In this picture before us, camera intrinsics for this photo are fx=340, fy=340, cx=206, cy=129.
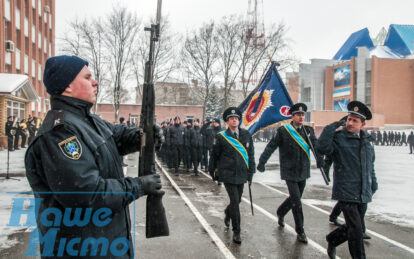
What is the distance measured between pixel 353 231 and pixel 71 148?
3509 millimetres

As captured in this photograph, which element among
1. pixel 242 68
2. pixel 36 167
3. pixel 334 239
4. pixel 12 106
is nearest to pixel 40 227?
pixel 36 167

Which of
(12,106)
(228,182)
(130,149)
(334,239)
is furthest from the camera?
(12,106)

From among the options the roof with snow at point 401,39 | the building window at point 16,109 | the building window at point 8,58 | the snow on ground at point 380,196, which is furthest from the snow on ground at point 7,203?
the roof with snow at point 401,39

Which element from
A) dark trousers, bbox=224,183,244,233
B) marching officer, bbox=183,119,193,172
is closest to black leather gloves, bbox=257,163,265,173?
dark trousers, bbox=224,183,244,233

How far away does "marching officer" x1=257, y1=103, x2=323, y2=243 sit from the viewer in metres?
5.39

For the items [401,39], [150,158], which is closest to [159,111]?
[401,39]

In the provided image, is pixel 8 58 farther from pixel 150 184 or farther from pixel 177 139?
pixel 150 184

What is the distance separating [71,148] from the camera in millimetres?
1849

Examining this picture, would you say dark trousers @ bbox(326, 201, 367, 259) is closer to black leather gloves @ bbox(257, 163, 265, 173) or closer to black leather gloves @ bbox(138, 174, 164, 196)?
black leather gloves @ bbox(257, 163, 265, 173)

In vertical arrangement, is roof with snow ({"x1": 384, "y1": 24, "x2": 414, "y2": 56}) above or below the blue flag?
above

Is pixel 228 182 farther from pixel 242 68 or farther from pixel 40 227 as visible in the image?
pixel 242 68

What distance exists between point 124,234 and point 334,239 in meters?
3.23

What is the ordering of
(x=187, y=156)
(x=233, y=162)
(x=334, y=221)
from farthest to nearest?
(x=187, y=156) < (x=334, y=221) < (x=233, y=162)

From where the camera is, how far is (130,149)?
8.52 feet
